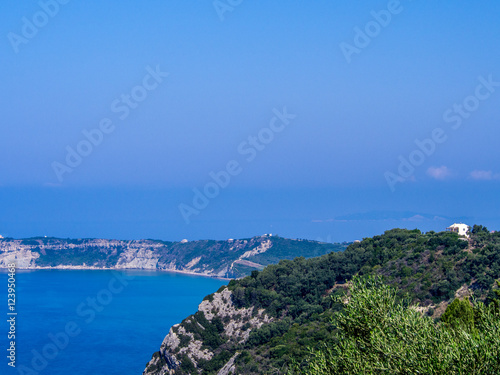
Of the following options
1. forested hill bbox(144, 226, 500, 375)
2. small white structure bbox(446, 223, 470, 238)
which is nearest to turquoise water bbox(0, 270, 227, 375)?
forested hill bbox(144, 226, 500, 375)

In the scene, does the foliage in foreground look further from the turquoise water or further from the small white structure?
the turquoise water

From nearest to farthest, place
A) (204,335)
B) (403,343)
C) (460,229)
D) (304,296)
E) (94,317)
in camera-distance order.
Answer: (403,343) → (204,335) → (304,296) → (460,229) → (94,317)

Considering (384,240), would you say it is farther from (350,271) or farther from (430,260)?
(430,260)

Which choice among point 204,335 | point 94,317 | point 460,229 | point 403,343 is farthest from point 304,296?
point 94,317

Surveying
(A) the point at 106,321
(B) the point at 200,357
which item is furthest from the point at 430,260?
(A) the point at 106,321

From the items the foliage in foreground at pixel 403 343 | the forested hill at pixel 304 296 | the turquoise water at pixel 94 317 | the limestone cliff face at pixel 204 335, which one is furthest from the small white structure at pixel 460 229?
the turquoise water at pixel 94 317

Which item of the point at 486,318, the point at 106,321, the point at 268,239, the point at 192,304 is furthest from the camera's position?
the point at 268,239

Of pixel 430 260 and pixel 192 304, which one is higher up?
pixel 192 304

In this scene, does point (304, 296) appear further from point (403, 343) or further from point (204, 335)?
point (403, 343)
